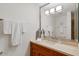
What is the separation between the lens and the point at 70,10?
170 cm

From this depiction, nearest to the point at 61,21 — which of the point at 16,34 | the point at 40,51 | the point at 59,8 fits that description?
the point at 59,8

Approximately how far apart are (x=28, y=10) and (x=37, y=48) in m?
0.59

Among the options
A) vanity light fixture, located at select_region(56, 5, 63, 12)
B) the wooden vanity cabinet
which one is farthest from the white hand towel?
vanity light fixture, located at select_region(56, 5, 63, 12)

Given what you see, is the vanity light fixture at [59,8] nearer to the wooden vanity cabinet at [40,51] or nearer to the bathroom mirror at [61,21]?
the bathroom mirror at [61,21]

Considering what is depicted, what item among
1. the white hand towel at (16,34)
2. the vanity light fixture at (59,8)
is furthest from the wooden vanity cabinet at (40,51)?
the vanity light fixture at (59,8)

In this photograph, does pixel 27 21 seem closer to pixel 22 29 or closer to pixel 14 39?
pixel 22 29

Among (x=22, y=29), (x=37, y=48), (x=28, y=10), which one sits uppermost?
(x=28, y=10)

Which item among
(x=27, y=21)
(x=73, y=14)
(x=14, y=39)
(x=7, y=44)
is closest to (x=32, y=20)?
(x=27, y=21)

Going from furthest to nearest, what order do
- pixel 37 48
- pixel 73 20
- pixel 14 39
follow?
pixel 14 39 → pixel 37 48 → pixel 73 20

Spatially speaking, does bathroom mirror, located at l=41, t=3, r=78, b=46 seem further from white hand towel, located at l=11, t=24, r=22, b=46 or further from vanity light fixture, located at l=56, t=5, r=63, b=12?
white hand towel, located at l=11, t=24, r=22, b=46

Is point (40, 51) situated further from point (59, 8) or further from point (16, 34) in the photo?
point (59, 8)

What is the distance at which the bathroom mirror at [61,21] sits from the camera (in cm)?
166

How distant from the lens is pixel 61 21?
1815 mm

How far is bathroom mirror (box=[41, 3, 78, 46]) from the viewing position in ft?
5.46
